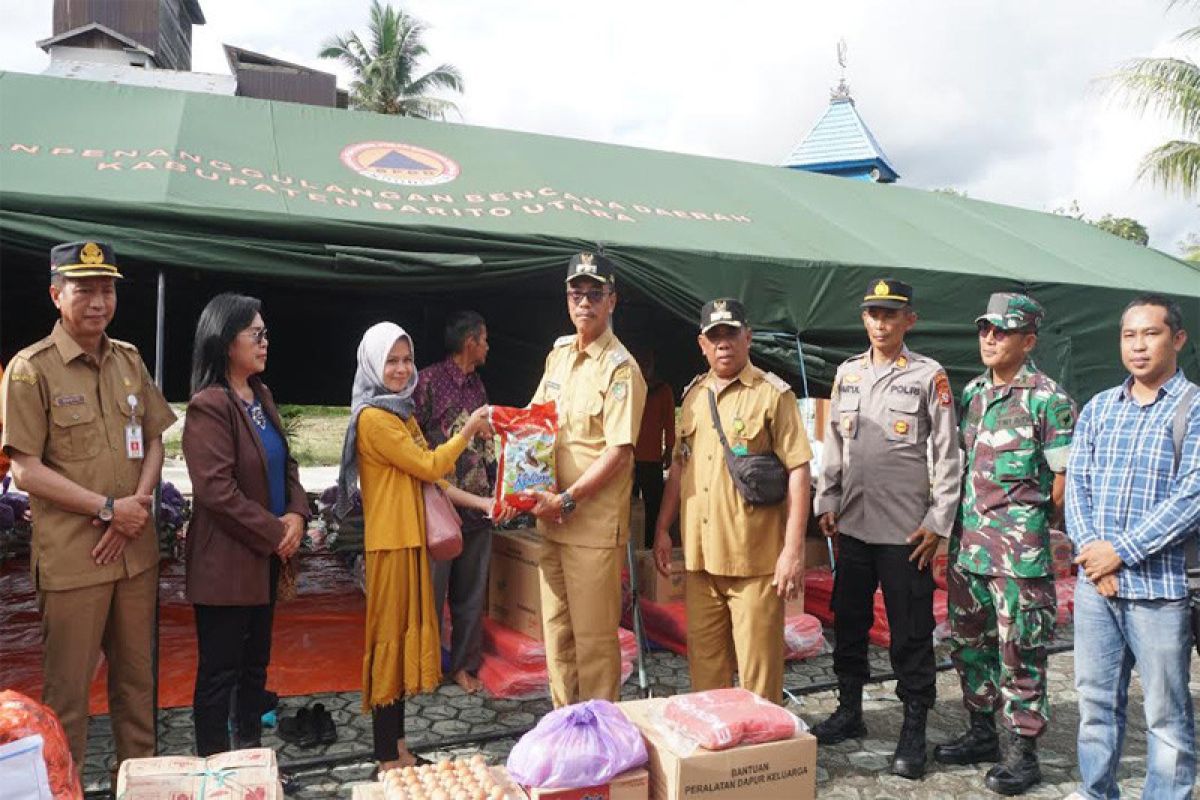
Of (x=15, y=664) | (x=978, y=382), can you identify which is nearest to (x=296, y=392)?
(x=15, y=664)

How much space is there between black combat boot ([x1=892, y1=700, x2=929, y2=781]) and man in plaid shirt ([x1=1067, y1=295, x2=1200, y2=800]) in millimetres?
575

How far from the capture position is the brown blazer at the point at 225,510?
2807mm

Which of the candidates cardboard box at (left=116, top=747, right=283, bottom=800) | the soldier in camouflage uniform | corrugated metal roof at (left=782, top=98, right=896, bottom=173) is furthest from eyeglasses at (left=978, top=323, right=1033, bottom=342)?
corrugated metal roof at (left=782, top=98, right=896, bottom=173)

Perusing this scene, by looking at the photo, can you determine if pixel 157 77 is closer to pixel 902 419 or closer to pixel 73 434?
pixel 73 434

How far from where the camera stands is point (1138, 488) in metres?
2.67

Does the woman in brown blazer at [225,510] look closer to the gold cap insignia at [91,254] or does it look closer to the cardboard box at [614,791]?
the gold cap insignia at [91,254]

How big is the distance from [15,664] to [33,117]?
273 centimetres

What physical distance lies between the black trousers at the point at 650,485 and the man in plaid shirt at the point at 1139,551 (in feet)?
13.4

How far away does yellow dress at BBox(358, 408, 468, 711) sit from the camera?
9.46ft

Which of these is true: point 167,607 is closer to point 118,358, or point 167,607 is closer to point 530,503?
point 118,358

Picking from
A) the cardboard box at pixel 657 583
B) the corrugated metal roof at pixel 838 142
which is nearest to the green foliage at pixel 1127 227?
the corrugated metal roof at pixel 838 142

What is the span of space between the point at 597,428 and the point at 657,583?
2035 mm

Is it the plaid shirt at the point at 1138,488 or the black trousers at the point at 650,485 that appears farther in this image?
the black trousers at the point at 650,485

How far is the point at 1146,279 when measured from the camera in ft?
19.3
